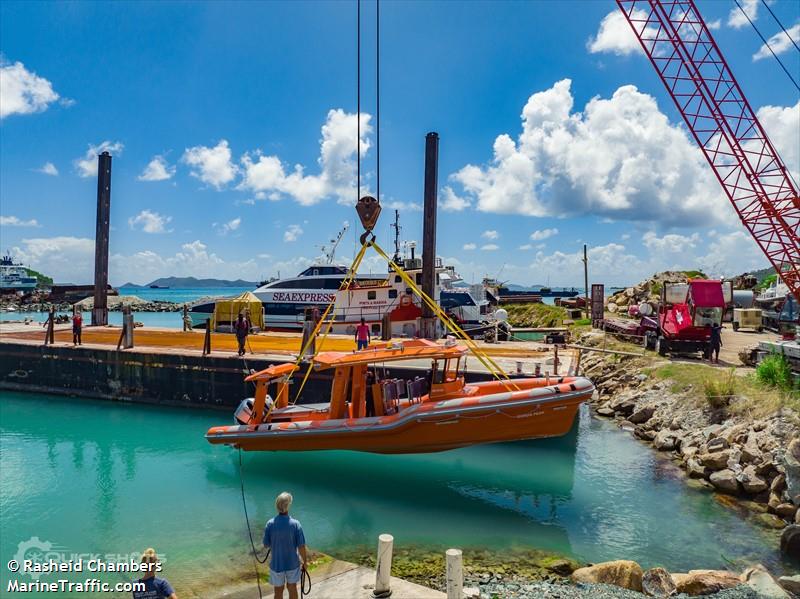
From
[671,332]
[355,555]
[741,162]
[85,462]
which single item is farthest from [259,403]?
[741,162]

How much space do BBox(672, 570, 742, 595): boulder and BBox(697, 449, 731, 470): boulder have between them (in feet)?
15.8

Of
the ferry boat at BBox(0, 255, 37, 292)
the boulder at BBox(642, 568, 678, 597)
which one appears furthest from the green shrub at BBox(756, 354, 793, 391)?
the ferry boat at BBox(0, 255, 37, 292)

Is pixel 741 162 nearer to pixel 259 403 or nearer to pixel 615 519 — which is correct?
pixel 615 519

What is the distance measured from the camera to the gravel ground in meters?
6.55

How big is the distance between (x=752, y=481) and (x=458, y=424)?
19.6 feet

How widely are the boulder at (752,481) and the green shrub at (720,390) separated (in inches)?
111

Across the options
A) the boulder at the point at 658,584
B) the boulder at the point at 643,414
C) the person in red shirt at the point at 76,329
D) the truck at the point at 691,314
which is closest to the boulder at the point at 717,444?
the boulder at the point at 643,414

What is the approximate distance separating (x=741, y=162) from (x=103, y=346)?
30523 millimetres

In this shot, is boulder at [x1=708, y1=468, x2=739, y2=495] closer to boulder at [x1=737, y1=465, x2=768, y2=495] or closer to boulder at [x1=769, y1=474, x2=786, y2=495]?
boulder at [x1=737, y1=465, x2=768, y2=495]

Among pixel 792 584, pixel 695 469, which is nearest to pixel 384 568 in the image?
pixel 792 584

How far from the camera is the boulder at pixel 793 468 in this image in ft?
31.1

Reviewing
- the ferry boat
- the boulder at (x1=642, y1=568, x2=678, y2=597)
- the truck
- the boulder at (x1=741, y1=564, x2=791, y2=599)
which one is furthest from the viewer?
the ferry boat

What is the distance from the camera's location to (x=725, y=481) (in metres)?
10.9

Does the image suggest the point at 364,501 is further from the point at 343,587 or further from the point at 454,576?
the point at 454,576
